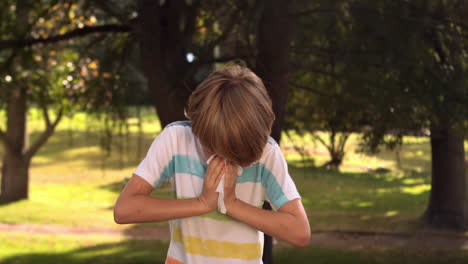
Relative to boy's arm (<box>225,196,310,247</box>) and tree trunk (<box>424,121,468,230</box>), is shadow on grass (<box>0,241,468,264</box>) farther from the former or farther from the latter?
boy's arm (<box>225,196,310,247</box>)

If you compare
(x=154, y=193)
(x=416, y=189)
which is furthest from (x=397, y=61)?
(x=416, y=189)

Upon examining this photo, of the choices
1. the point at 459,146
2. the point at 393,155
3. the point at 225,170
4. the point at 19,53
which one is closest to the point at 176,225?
the point at 225,170

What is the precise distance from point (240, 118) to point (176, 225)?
44 cm

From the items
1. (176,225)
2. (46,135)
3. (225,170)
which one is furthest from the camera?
(46,135)

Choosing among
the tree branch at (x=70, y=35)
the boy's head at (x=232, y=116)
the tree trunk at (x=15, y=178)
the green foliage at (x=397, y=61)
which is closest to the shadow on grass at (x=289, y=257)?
the green foliage at (x=397, y=61)

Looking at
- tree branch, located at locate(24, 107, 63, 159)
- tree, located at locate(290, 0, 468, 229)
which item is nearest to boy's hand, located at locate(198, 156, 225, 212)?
tree, located at locate(290, 0, 468, 229)

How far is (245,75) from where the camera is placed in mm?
1740

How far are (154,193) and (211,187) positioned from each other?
13122 mm

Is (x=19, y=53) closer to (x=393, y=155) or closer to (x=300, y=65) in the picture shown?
(x=300, y=65)

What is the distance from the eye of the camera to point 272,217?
1848mm

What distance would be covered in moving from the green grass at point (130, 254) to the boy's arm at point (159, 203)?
7.37m

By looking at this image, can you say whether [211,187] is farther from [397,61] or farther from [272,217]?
[397,61]

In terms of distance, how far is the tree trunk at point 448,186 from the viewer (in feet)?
36.7

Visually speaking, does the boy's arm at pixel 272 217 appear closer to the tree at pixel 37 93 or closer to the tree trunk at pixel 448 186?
the tree at pixel 37 93
